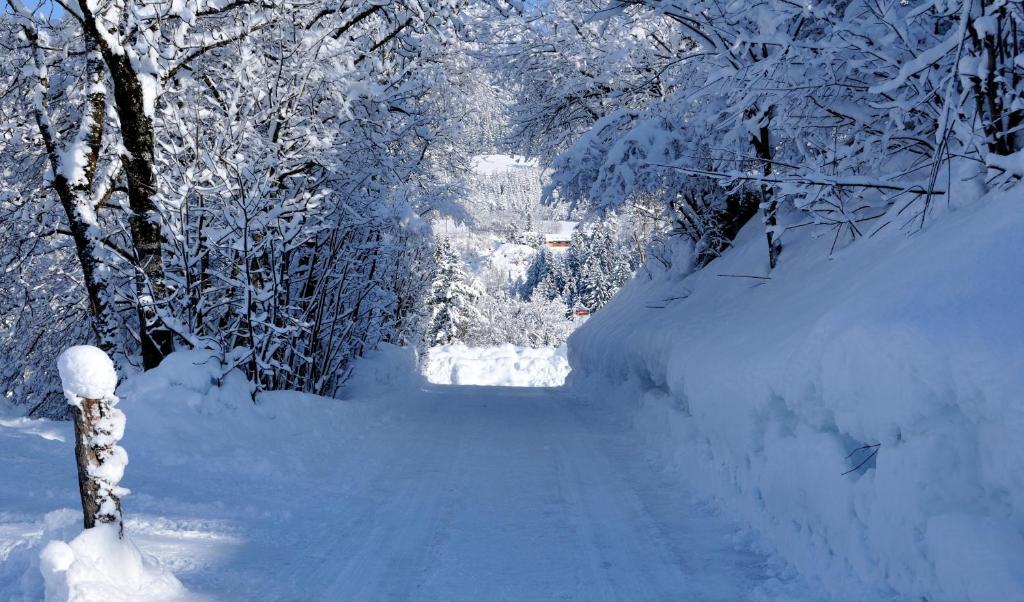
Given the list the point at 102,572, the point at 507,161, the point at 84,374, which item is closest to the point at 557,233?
the point at 507,161

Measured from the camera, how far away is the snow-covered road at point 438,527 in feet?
12.4

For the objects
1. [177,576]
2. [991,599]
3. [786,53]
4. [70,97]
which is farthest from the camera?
[70,97]

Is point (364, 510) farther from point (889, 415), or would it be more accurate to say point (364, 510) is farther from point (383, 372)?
point (383, 372)

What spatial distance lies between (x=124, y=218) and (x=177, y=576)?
25.5 ft

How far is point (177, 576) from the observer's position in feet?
12.1

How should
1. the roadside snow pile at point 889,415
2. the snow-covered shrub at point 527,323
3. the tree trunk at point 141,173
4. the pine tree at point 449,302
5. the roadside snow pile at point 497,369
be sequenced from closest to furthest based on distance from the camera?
1. the roadside snow pile at point 889,415
2. the tree trunk at point 141,173
3. the roadside snow pile at point 497,369
4. the pine tree at point 449,302
5. the snow-covered shrub at point 527,323

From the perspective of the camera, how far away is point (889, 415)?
3.17 metres

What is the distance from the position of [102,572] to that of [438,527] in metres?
2.15

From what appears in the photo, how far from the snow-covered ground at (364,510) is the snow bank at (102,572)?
0.06 m

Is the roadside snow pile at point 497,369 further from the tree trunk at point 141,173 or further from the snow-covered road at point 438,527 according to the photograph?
the snow-covered road at point 438,527

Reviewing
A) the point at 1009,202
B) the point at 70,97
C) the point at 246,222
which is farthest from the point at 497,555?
the point at 70,97

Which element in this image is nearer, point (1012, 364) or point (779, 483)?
point (1012, 364)

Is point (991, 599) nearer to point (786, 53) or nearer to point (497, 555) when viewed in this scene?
point (497, 555)

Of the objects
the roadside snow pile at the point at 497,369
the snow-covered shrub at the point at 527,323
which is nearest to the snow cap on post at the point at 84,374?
the roadside snow pile at the point at 497,369
